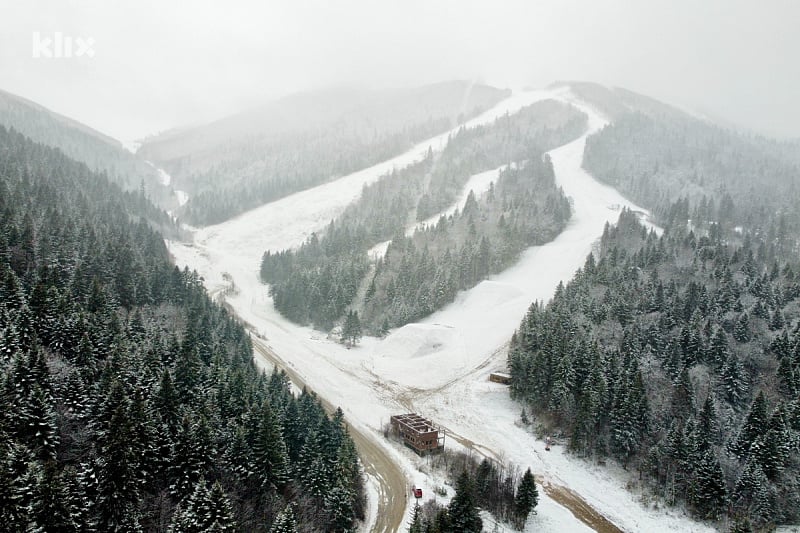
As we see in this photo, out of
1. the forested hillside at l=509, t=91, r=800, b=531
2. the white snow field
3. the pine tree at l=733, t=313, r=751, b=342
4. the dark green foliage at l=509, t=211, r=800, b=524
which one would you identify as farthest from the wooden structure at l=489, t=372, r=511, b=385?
the pine tree at l=733, t=313, r=751, b=342

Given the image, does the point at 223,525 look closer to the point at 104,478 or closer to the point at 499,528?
the point at 104,478

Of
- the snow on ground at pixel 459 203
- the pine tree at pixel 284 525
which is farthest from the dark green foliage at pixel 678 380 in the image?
the snow on ground at pixel 459 203

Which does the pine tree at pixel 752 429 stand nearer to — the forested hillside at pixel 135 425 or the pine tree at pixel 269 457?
the forested hillside at pixel 135 425

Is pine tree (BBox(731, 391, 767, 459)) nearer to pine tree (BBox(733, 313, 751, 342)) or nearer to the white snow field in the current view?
the white snow field

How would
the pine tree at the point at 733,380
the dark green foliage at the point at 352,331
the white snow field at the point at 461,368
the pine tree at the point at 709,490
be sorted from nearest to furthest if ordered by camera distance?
the pine tree at the point at 709,490 → the white snow field at the point at 461,368 → the pine tree at the point at 733,380 → the dark green foliage at the point at 352,331

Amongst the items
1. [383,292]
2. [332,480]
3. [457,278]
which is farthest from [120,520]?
[457,278]

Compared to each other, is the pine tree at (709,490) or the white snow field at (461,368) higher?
the pine tree at (709,490)
